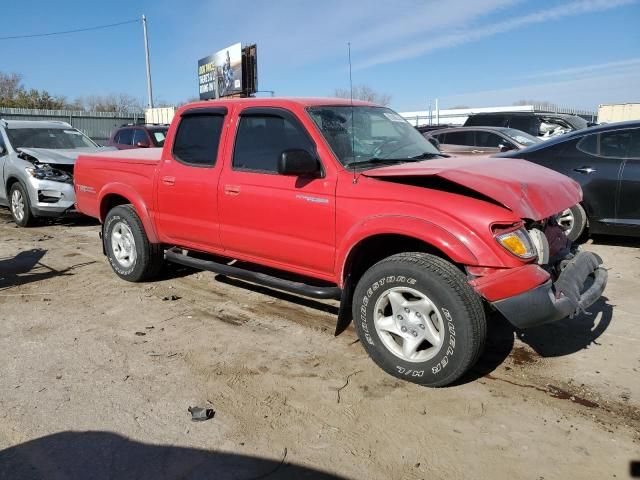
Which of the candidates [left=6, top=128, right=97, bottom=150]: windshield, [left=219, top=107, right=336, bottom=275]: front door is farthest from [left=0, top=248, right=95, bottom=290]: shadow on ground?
[left=6, top=128, right=97, bottom=150]: windshield

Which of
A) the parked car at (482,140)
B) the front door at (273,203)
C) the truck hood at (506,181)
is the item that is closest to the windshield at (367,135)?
the front door at (273,203)

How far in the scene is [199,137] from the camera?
16.4 ft

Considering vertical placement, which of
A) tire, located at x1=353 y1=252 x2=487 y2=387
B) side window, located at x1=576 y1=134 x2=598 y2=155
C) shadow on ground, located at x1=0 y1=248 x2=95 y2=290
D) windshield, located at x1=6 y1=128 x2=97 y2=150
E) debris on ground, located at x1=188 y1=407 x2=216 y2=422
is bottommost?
debris on ground, located at x1=188 y1=407 x2=216 y2=422

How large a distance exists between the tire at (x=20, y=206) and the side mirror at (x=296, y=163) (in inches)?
272

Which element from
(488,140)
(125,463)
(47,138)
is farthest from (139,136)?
(125,463)

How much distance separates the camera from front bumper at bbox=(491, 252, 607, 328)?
3.14 meters

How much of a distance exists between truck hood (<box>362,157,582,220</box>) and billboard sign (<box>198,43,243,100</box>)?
25942 millimetres

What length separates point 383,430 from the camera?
3037 millimetres

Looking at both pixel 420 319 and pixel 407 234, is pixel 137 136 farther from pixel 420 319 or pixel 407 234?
pixel 420 319

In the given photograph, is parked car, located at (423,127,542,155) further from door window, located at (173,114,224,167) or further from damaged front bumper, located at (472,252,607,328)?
damaged front bumper, located at (472,252,607,328)

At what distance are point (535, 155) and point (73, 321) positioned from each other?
19.6ft

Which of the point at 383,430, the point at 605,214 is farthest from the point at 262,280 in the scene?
the point at 605,214

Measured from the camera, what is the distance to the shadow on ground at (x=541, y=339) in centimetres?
389

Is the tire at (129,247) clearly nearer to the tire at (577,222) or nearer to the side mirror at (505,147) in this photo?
the tire at (577,222)
